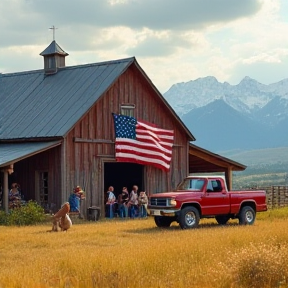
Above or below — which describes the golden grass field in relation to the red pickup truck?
below

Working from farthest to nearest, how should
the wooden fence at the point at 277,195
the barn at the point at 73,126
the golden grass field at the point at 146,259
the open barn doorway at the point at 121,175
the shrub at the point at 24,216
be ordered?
the wooden fence at the point at 277,195, the open barn doorway at the point at 121,175, the barn at the point at 73,126, the shrub at the point at 24,216, the golden grass field at the point at 146,259

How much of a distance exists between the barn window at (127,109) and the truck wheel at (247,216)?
30.5 feet

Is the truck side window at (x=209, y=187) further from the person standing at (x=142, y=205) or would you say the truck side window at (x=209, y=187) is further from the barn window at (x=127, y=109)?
the barn window at (x=127, y=109)

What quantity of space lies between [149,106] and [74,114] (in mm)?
5044

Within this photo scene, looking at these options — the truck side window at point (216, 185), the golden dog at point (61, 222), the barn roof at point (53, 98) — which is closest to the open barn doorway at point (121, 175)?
the barn roof at point (53, 98)

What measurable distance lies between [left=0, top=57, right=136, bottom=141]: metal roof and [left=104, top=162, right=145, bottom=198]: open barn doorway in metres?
5.25

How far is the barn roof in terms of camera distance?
3241cm

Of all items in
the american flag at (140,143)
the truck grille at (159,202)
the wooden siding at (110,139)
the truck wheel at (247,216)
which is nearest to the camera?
the truck grille at (159,202)

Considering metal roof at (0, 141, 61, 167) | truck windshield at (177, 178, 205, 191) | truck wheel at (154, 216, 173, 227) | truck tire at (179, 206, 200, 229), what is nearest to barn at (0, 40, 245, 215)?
metal roof at (0, 141, 61, 167)

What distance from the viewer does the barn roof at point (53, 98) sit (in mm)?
32406

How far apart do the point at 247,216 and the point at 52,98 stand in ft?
39.5

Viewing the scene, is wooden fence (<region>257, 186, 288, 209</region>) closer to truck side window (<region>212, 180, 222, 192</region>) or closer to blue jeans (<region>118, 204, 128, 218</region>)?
blue jeans (<region>118, 204, 128, 218</region>)

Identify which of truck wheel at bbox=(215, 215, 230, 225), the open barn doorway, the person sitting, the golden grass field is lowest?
the golden grass field

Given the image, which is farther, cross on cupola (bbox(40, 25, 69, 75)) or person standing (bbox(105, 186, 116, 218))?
cross on cupola (bbox(40, 25, 69, 75))
